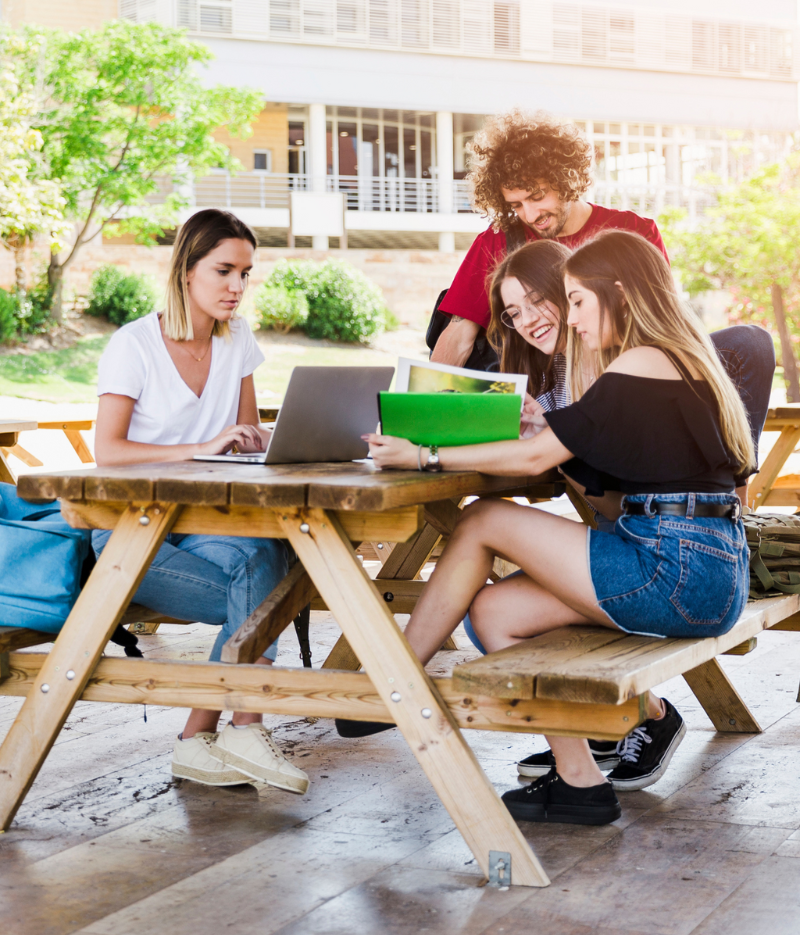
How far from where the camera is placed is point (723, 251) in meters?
18.7

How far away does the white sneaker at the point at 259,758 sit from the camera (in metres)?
2.78

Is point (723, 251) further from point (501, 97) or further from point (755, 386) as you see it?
point (755, 386)

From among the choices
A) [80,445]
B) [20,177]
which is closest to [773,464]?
[80,445]

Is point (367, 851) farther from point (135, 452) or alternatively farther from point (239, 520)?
point (135, 452)

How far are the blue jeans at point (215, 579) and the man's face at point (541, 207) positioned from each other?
4.69ft

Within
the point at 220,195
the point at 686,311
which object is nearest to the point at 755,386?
the point at 686,311

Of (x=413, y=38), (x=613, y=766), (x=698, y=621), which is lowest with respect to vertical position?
(x=613, y=766)

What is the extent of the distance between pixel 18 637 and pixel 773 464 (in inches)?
195

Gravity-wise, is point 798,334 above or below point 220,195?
below

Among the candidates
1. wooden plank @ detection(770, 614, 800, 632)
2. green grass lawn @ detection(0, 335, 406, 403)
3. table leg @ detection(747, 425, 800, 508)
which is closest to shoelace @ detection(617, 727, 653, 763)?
wooden plank @ detection(770, 614, 800, 632)

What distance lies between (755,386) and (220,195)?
79.7ft

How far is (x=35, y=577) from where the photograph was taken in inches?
106

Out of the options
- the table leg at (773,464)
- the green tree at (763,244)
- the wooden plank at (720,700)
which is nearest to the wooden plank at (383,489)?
the wooden plank at (720,700)

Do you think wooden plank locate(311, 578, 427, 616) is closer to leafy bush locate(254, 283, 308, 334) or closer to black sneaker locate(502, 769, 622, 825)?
black sneaker locate(502, 769, 622, 825)
